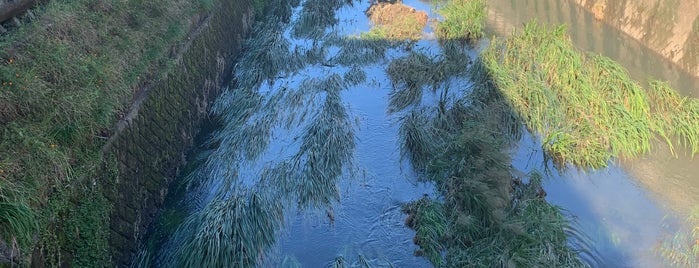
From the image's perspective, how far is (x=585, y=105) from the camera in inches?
358

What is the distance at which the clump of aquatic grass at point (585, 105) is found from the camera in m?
8.38

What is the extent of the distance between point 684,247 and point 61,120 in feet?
28.0

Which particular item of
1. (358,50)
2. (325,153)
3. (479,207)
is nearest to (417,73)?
(358,50)

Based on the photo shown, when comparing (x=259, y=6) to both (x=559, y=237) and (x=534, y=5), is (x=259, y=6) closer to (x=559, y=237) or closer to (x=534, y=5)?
Result: (x=534, y=5)

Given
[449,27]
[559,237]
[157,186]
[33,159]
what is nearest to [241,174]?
[157,186]

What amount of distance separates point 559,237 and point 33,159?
650 centimetres

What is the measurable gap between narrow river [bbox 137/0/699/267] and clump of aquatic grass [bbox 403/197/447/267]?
14 cm

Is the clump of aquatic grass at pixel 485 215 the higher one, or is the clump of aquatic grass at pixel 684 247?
the clump of aquatic grass at pixel 485 215

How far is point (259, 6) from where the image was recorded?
1650 cm

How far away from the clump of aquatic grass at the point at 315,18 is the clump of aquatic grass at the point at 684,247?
10279mm

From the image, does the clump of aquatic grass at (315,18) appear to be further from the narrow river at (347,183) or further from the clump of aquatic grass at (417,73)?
the clump of aquatic grass at (417,73)

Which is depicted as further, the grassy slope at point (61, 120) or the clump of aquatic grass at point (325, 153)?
the clump of aquatic grass at point (325, 153)

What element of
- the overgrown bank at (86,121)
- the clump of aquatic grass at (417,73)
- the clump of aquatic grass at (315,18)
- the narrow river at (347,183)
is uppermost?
the overgrown bank at (86,121)

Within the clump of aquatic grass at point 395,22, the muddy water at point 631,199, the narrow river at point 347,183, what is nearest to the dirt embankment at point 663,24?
the narrow river at point 347,183
